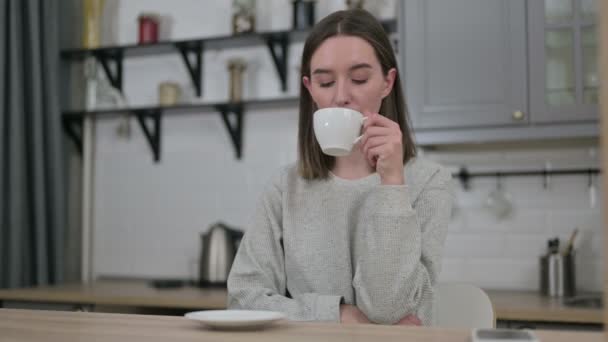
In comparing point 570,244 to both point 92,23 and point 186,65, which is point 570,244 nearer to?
point 186,65

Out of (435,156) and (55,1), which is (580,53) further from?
(55,1)

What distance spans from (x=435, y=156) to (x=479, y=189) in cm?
22

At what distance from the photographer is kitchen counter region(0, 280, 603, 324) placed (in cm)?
211

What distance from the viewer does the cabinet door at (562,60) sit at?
7.86 feet

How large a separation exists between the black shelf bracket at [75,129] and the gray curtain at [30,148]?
6.2 inches

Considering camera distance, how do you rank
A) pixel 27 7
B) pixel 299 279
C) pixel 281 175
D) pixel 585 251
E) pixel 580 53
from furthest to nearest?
pixel 27 7 → pixel 585 251 → pixel 580 53 → pixel 281 175 → pixel 299 279

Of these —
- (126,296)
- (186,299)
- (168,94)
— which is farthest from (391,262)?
(168,94)

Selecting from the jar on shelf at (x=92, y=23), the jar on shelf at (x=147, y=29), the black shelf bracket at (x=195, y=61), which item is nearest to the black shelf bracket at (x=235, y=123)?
the black shelf bracket at (x=195, y=61)

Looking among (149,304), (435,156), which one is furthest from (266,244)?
(435,156)

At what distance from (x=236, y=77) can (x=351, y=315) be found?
75.0 inches

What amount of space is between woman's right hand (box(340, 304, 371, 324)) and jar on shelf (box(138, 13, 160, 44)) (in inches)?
86.2

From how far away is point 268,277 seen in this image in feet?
4.57

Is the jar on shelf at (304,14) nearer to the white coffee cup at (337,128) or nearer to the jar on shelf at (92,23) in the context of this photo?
the jar on shelf at (92,23)

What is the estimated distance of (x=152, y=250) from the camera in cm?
321
